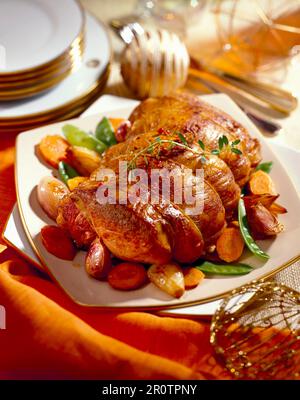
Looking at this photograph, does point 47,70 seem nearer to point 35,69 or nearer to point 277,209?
point 35,69

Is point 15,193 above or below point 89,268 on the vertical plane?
below

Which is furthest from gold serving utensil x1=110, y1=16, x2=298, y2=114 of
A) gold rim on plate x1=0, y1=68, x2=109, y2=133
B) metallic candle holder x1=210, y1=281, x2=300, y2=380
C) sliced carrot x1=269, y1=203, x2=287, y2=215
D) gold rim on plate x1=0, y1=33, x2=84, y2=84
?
metallic candle holder x1=210, y1=281, x2=300, y2=380

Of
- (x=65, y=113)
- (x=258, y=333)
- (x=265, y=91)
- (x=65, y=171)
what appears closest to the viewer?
(x=258, y=333)

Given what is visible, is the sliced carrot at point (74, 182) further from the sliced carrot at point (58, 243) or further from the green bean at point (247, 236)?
the green bean at point (247, 236)

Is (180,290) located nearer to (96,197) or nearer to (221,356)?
(221,356)

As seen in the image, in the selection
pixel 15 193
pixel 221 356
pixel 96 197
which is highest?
pixel 96 197

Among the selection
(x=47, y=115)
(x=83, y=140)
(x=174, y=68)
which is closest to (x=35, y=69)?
(x=47, y=115)
